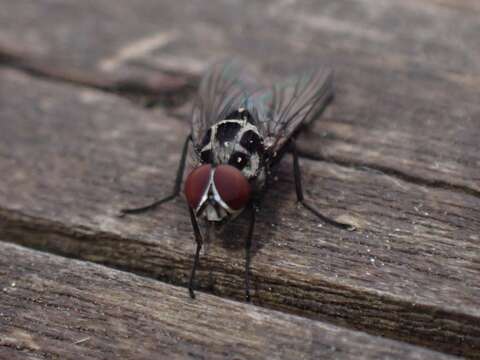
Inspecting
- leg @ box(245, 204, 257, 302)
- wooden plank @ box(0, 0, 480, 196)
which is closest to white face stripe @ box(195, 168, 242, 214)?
leg @ box(245, 204, 257, 302)

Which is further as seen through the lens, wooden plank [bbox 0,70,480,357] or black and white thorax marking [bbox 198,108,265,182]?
black and white thorax marking [bbox 198,108,265,182]

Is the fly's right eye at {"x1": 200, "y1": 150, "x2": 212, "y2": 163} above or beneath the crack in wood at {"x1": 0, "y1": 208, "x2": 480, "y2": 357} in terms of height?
above

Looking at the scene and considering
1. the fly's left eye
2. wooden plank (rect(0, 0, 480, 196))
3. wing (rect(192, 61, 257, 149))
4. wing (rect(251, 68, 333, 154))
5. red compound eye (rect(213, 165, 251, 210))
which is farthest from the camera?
wing (rect(192, 61, 257, 149))

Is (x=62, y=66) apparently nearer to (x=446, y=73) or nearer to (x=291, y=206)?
(x=291, y=206)

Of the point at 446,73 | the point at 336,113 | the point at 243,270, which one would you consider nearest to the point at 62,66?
the point at 336,113

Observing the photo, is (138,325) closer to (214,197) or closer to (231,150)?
(214,197)

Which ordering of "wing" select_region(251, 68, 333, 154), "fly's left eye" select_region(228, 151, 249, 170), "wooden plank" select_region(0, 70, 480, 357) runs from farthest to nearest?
"wing" select_region(251, 68, 333, 154)
"fly's left eye" select_region(228, 151, 249, 170)
"wooden plank" select_region(0, 70, 480, 357)

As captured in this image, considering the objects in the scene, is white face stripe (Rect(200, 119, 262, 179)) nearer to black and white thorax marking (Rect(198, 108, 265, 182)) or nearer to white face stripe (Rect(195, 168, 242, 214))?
black and white thorax marking (Rect(198, 108, 265, 182))
